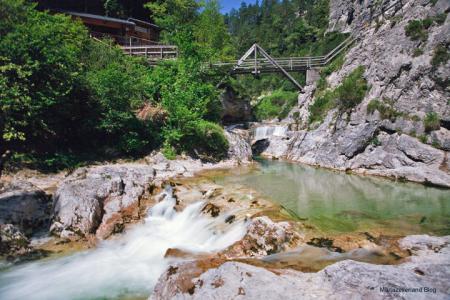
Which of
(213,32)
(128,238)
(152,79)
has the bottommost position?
(128,238)

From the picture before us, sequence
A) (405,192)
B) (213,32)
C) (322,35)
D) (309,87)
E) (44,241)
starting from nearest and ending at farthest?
(44,241)
(405,192)
(309,87)
(213,32)
(322,35)

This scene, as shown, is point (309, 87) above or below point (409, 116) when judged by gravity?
above

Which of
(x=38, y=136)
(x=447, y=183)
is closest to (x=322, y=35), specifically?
(x=447, y=183)

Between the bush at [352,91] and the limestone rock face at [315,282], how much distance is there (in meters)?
17.4

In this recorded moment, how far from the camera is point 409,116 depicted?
64.1ft

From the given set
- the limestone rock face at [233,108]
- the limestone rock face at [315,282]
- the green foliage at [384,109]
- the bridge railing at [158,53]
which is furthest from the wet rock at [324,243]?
the limestone rock face at [233,108]

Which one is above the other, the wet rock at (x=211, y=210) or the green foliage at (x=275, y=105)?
the green foliage at (x=275, y=105)

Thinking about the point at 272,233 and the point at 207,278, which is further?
the point at 272,233

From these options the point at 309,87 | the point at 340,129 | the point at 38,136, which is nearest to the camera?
the point at 38,136

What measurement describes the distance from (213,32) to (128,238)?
26747 mm

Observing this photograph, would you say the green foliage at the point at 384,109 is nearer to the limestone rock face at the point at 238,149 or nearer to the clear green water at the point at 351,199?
the clear green water at the point at 351,199

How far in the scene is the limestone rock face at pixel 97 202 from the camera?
11.5 meters

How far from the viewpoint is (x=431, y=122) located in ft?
60.5

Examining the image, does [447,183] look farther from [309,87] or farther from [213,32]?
[213,32]
